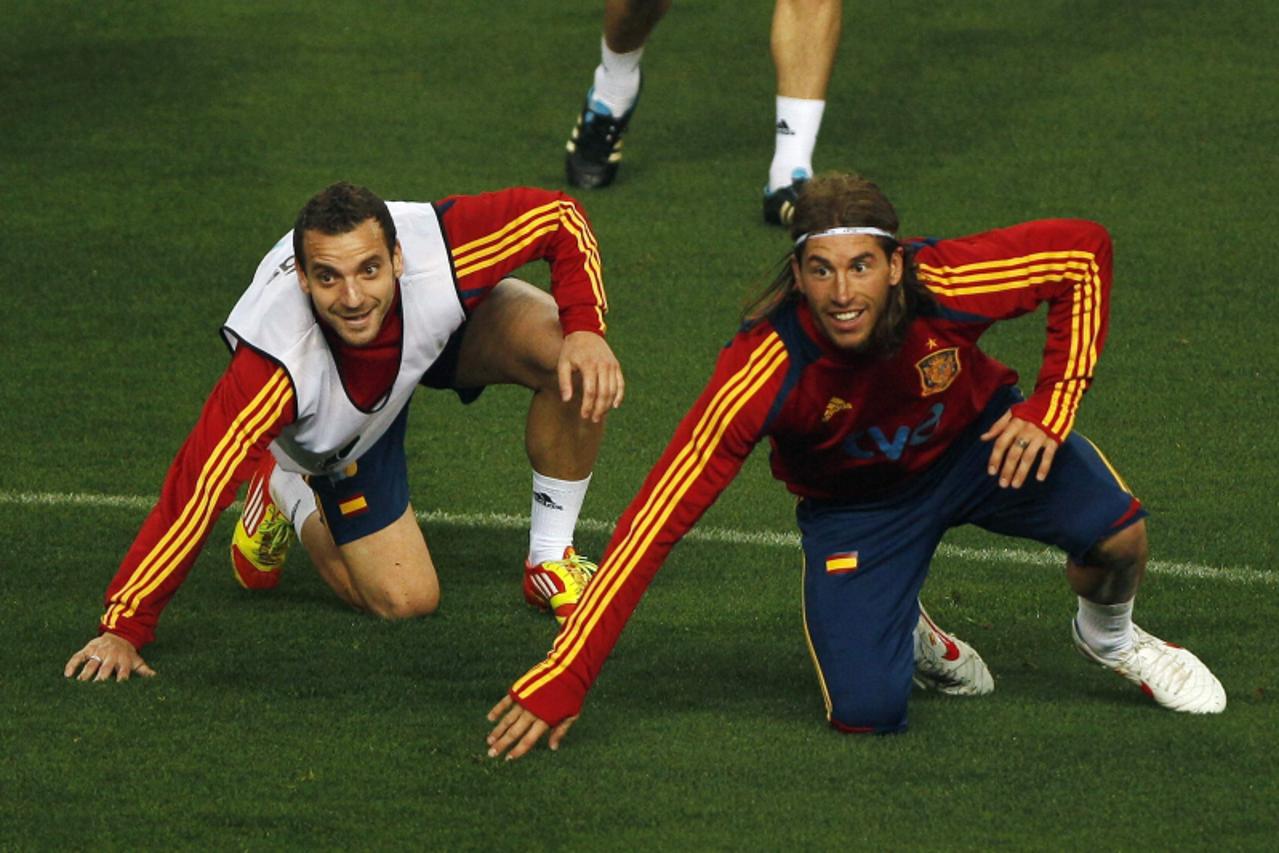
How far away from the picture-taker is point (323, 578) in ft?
17.3

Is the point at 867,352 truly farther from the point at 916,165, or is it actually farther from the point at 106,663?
the point at 916,165

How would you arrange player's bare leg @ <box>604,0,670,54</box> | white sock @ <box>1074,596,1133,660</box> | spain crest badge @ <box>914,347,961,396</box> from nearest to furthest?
spain crest badge @ <box>914,347,961,396</box> → white sock @ <box>1074,596,1133,660</box> → player's bare leg @ <box>604,0,670,54</box>

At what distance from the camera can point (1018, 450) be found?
405 centimetres

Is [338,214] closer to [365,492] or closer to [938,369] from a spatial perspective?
[365,492]

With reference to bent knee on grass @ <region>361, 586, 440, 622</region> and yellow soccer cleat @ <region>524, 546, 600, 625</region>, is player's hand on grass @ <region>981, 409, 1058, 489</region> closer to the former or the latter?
yellow soccer cleat @ <region>524, 546, 600, 625</region>

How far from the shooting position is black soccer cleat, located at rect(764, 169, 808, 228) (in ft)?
24.4

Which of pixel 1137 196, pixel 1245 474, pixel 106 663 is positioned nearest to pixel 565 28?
pixel 1137 196

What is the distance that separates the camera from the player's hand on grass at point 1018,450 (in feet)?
13.2

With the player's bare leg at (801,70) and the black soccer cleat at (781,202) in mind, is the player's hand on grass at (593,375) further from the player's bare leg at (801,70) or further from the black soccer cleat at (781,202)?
the black soccer cleat at (781,202)

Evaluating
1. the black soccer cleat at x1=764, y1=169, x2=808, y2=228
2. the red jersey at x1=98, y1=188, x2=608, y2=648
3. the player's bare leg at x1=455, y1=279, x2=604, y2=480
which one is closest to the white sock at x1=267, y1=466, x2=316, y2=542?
the player's bare leg at x1=455, y1=279, x2=604, y2=480

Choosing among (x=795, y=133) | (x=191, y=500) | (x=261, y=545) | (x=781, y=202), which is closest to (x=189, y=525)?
(x=191, y=500)

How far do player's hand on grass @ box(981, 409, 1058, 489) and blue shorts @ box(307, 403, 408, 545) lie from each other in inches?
63.2

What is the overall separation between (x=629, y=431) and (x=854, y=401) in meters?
2.07

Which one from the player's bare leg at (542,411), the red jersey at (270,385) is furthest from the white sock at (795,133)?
the red jersey at (270,385)
